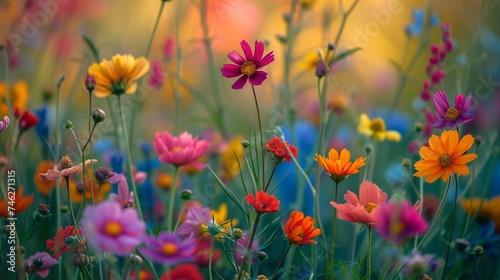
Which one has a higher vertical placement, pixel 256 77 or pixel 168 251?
pixel 256 77

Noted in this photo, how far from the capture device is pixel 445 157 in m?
0.52

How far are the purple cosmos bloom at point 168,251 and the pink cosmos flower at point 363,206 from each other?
13cm

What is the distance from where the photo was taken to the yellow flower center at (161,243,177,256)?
A: 1.42 ft

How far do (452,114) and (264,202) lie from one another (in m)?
0.20

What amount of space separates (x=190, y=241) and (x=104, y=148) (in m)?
0.71

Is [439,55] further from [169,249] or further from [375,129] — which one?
[169,249]

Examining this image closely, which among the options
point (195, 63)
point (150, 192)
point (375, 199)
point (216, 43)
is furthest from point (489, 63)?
point (375, 199)

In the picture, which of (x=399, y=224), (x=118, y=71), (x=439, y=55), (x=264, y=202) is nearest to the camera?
(x=399, y=224)

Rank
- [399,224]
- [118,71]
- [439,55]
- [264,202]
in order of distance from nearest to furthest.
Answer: [399,224] → [264,202] → [118,71] → [439,55]

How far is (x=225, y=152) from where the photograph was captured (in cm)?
102

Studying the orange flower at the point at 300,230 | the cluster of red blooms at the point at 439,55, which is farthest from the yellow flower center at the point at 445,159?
the cluster of red blooms at the point at 439,55

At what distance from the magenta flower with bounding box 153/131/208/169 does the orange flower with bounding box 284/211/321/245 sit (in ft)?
0.46

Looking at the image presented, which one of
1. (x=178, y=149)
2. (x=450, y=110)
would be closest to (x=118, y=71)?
(x=178, y=149)

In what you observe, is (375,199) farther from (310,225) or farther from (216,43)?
(216,43)
